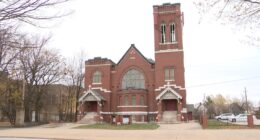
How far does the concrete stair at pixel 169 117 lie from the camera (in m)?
56.4

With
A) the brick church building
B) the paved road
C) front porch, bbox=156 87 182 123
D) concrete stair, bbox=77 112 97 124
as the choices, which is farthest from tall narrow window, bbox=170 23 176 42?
the paved road

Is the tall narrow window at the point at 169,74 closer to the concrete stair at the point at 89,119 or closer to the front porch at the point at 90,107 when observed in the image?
the front porch at the point at 90,107

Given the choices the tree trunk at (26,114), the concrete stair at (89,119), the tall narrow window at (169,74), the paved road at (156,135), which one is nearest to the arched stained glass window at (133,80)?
the tall narrow window at (169,74)

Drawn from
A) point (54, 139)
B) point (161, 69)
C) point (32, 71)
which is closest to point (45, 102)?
point (32, 71)

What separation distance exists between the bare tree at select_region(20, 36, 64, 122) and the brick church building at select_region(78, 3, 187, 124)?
665cm

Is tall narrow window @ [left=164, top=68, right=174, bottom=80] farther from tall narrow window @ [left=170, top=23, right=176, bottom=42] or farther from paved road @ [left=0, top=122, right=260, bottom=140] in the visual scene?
paved road @ [left=0, top=122, right=260, bottom=140]

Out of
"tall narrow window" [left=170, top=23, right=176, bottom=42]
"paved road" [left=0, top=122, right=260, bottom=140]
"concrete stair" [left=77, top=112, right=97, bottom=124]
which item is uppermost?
"tall narrow window" [left=170, top=23, right=176, bottom=42]

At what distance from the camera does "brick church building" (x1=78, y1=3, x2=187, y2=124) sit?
192 ft

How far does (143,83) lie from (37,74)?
17768 millimetres

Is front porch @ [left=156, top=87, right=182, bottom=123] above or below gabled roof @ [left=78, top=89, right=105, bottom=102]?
below

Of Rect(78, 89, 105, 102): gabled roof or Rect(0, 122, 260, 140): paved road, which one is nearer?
Rect(0, 122, 260, 140): paved road

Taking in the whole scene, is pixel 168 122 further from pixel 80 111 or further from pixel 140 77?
pixel 80 111

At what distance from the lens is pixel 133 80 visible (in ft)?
209

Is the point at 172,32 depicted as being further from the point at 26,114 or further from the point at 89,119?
the point at 26,114
